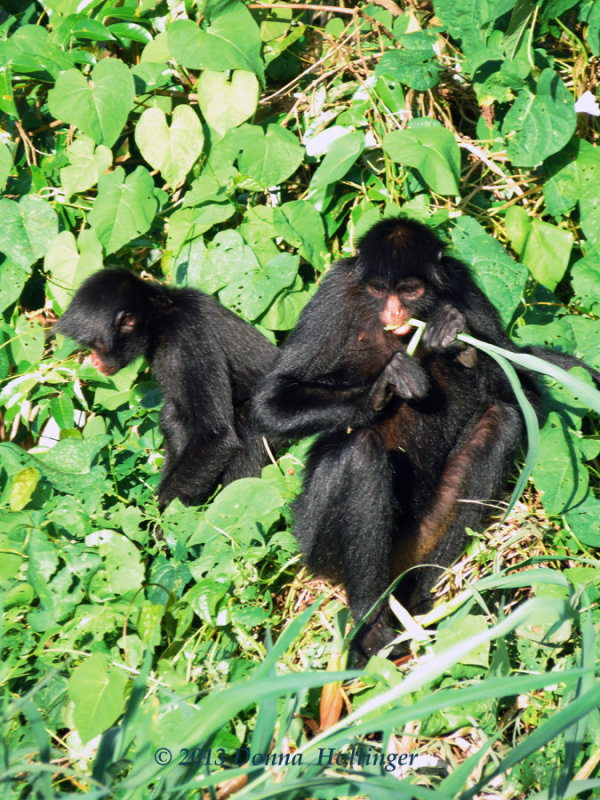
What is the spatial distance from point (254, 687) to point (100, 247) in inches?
191

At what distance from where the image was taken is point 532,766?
3557mm

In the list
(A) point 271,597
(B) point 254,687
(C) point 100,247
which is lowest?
(A) point 271,597

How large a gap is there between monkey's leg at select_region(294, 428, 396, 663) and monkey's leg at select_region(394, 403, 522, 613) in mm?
382

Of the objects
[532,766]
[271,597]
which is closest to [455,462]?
[271,597]

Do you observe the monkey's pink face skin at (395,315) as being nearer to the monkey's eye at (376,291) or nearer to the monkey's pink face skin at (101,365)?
the monkey's eye at (376,291)

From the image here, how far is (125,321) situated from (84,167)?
130cm

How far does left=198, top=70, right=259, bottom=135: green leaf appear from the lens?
264 inches

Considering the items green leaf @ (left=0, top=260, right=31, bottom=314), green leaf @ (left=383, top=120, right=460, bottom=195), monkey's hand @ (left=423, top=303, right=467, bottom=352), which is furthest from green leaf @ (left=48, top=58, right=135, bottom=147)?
monkey's hand @ (left=423, top=303, right=467, bottom=352)

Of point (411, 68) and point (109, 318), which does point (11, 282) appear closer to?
point (109, 318)

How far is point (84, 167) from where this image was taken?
22.5 ft

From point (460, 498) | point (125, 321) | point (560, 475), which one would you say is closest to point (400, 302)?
point (460, 498)

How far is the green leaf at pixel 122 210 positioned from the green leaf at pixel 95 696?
11.2ft

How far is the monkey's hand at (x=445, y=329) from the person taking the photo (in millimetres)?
4949

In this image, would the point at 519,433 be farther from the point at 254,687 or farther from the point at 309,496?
the point at 254,687
